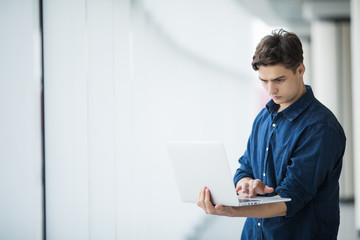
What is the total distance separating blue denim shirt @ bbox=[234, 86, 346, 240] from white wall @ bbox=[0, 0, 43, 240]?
185 cm

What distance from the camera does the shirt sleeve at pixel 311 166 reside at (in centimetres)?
133

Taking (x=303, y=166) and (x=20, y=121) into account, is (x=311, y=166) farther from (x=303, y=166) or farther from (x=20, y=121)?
(x=20, y=121)

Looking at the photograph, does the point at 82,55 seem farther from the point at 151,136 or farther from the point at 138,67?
the point at 151,136

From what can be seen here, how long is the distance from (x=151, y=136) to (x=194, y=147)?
5.83 feet

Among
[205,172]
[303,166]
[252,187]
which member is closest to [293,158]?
[303,166]

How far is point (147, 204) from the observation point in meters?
3.08

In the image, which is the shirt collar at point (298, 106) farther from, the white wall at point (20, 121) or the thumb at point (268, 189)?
the white wall at point (20, 121)

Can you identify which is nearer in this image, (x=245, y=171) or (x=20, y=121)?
(x=245, y=171)

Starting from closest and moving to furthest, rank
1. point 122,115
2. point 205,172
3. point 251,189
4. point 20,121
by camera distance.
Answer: point 205,172 → point 251,189 → point 20,121 → point 122,115

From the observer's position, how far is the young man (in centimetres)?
134

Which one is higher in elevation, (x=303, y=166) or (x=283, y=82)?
(x=283, y=82)

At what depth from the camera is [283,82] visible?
140 cm

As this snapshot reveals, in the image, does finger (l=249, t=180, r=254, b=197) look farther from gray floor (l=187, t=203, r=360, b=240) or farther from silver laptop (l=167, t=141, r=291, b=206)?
gray floor (l=187, t=203, r=360, b=240)

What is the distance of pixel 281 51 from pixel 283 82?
0.33ft
